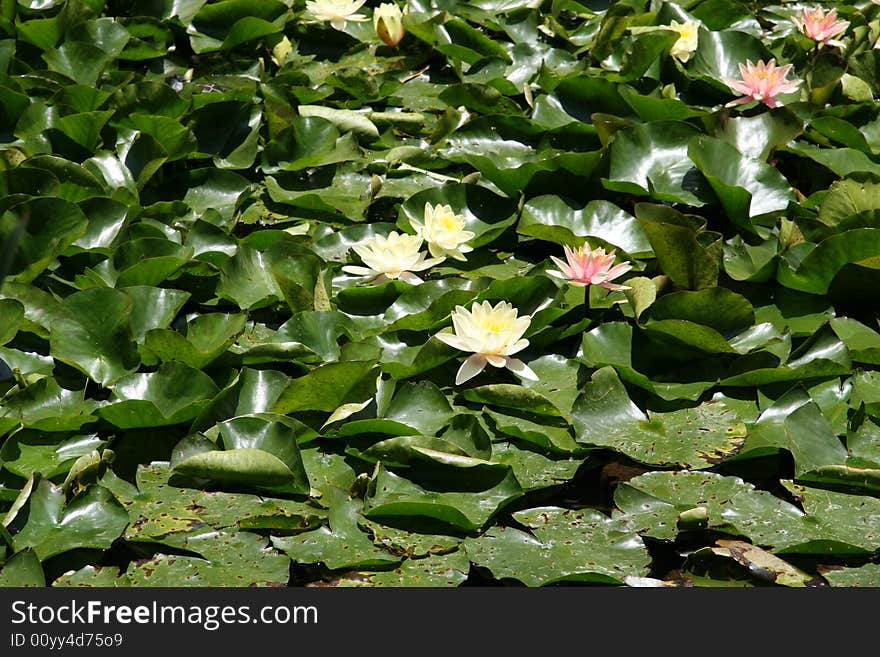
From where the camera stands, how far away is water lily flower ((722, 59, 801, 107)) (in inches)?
114

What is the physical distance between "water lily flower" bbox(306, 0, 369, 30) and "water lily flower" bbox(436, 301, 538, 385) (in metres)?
1.70

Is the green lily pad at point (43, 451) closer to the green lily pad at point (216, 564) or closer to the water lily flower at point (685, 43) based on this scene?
the green lily pad at point (216, 564)

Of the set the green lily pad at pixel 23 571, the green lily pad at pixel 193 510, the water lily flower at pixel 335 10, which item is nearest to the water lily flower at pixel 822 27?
the water lily flower at pixel 335 10

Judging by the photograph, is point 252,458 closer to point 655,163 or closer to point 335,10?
point 655,163

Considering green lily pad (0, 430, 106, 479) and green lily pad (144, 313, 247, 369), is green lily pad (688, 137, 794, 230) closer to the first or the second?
green lily pad (144, 313, 247, 369)

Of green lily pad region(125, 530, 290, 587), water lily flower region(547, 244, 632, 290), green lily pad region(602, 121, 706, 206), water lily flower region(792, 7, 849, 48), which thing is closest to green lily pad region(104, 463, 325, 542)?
green lily pad region(125, 530, 290, 587)

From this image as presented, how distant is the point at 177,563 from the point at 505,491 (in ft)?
1.89

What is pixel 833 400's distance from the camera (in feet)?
6.95

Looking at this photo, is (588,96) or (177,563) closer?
(177,563)

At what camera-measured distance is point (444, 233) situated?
244cm

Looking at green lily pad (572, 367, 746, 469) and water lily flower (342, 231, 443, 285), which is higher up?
water lily flower (342, 231, 443, 285)

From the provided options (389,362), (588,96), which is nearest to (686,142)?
(588,96)
